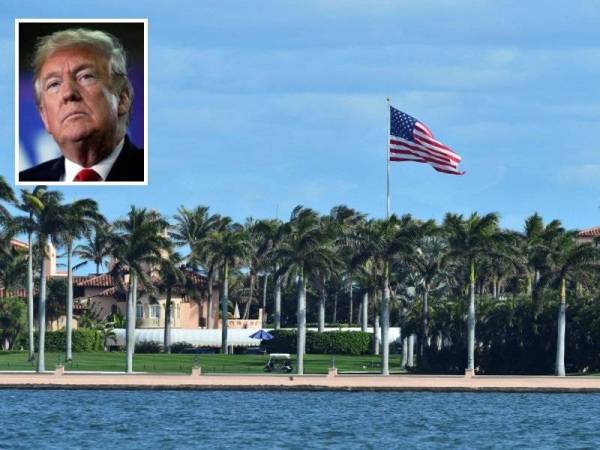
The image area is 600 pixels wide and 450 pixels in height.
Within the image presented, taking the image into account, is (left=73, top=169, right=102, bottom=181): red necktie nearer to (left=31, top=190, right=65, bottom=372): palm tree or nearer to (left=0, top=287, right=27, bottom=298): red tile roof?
(left=31, top=190, right=65, bottom=372): palm tree

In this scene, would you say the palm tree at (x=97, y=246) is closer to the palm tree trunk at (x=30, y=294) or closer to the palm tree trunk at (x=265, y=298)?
the palm tree trunk at (x=30, y=294)

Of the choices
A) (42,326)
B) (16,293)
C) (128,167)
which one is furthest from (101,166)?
(16,293)

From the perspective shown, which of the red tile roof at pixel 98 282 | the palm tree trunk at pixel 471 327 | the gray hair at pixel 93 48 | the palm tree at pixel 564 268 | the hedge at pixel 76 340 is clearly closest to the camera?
the gray hair at pixel 93 48

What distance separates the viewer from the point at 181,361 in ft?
438

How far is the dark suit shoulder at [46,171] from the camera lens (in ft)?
165

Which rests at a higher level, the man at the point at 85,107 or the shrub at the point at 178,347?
the man at the point at 85,107

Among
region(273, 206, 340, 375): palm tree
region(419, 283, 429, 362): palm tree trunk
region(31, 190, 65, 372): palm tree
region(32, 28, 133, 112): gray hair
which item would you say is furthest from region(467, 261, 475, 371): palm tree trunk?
region(32, 28, 133, 112): gray hair

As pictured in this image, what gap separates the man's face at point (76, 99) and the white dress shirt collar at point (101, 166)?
0.51 metres

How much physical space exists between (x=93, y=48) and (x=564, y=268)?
68.2m

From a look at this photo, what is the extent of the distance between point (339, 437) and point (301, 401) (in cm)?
2665

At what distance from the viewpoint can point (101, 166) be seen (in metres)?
51.5

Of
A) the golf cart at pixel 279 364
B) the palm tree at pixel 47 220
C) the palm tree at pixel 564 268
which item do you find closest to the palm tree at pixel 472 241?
the palm tree at pixel 564 268

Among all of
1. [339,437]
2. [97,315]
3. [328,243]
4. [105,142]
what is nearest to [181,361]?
[328,243]

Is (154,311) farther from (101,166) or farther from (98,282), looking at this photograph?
(101,166)
